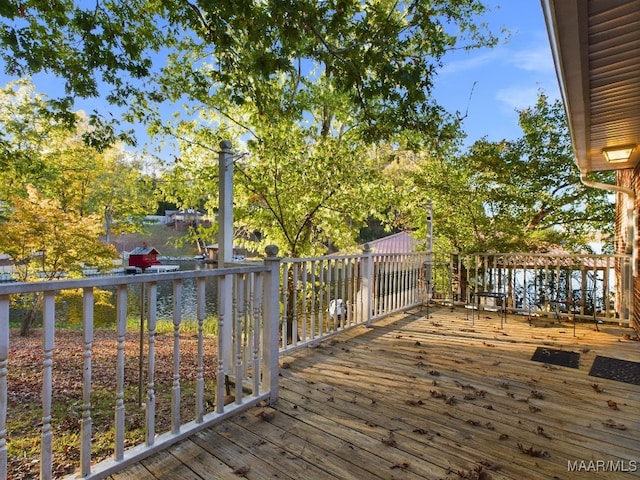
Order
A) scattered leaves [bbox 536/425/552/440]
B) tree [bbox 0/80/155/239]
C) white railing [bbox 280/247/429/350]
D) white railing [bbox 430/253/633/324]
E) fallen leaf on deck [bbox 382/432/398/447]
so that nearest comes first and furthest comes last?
fallen leaf on deck [bbox 382/432/398/447] → scattered leaves [bbox 536/425/552/440] → white railing [bbox 280/247/429/350] → white railing [bbox 430/253/633/324] → tree [bbox 0/80/155/239]

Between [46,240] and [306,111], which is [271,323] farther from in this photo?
[46,240]

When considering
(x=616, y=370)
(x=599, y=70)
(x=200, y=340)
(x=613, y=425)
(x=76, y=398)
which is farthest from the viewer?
(x=76, y=398)

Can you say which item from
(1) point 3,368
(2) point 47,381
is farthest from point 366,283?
(1) point 3,368

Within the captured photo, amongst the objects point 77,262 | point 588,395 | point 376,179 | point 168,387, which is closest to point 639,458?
point 588,395

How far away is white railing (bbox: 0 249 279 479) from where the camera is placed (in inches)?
54.6

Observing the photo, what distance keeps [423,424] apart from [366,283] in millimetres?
2516

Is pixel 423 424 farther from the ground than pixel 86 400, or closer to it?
closer to it

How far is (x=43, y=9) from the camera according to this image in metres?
3.93

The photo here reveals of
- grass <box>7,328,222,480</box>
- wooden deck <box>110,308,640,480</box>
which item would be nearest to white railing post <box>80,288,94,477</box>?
wooden deck <box>110,308,640,480</box>

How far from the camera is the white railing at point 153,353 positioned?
1388 millimetres

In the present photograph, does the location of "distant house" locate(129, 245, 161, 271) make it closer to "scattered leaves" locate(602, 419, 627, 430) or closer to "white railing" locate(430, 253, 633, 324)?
"scattered leaves" locate(602, 419, 627, 430)

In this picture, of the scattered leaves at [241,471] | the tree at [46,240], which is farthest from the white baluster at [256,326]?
the tree at [46,240]

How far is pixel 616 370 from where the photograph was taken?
3295 mm

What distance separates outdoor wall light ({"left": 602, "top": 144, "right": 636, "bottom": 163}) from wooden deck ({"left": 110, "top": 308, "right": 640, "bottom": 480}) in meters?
2.24
